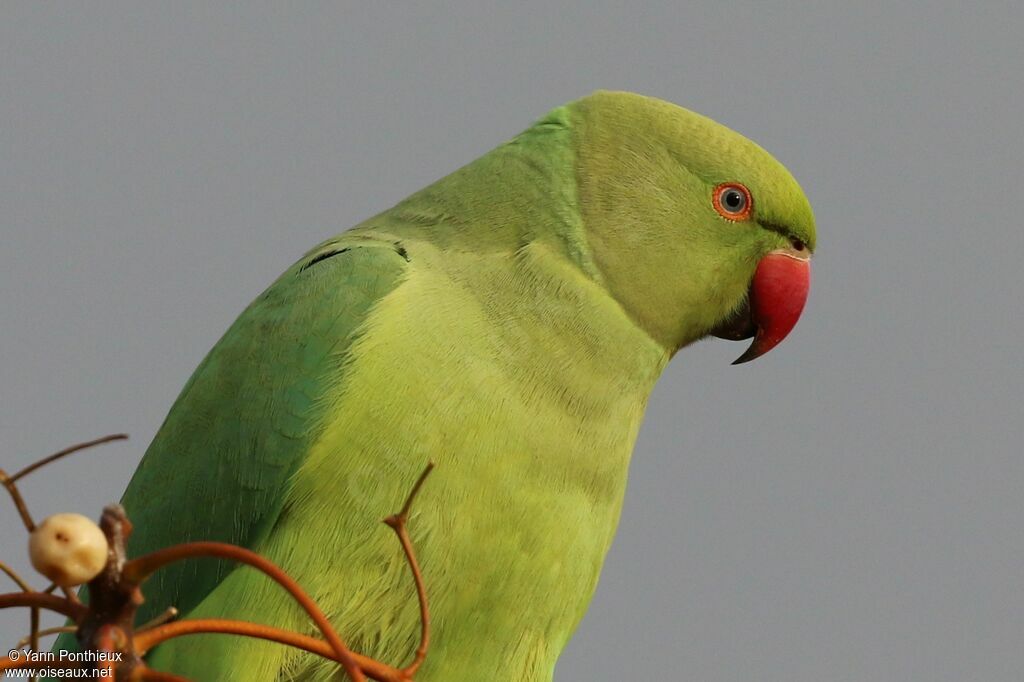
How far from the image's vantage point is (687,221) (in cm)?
371

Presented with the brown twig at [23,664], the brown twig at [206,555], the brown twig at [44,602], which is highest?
the brown twig at [206,555]

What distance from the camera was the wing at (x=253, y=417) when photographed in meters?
3.17

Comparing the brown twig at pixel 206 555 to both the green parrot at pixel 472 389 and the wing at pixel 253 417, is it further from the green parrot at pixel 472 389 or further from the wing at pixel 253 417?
the wing at pixel 253 417

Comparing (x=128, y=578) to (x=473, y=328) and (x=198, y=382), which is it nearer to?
(x=473, y=328)

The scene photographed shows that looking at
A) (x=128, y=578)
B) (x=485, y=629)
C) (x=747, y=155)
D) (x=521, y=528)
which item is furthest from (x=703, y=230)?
(x=128, y=578)

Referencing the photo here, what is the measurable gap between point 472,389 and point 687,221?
3.22 feet

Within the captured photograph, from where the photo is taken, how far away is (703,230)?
372 centimetres

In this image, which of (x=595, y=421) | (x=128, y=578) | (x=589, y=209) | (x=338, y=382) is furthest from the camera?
(x=589, y=209)

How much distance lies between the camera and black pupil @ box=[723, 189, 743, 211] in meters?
3.76

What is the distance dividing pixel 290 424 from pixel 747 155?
1718mm

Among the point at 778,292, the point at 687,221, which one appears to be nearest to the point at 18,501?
the point at 687,221

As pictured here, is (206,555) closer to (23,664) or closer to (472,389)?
(23,664)

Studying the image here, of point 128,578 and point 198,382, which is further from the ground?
point 128,578

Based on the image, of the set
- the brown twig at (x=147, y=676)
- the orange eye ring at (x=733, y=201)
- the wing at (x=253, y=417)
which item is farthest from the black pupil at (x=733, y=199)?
the brown twig at (x=147, y=676)
